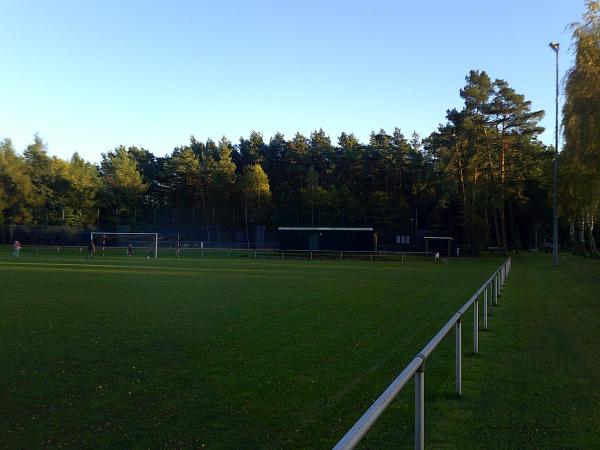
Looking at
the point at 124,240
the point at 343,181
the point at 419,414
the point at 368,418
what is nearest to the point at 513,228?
the point at 343,181

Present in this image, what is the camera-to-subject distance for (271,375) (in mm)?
7391

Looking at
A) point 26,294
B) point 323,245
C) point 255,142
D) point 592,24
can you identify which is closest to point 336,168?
point 255,142

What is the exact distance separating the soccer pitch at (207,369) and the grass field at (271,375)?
25 millimetres

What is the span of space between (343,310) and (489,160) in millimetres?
48058

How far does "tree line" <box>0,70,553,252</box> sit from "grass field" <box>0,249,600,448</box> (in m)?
45.4

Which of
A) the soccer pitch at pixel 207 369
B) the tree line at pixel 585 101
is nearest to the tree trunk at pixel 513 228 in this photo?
the tree line at pixel 585 101

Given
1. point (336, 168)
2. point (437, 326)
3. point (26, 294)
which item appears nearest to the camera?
point (437, 326)

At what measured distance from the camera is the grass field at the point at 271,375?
17.4ft

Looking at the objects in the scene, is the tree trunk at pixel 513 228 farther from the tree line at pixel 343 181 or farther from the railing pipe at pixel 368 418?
the railing pipe at pixel 368 418

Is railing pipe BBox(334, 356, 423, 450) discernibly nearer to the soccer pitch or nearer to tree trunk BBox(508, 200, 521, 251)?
the soccer pitch

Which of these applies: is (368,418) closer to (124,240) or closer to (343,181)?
(124,240)

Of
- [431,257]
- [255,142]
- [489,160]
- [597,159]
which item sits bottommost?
[431,257]

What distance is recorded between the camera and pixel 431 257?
53125 mm

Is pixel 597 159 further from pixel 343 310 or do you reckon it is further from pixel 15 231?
pixel 15 231
